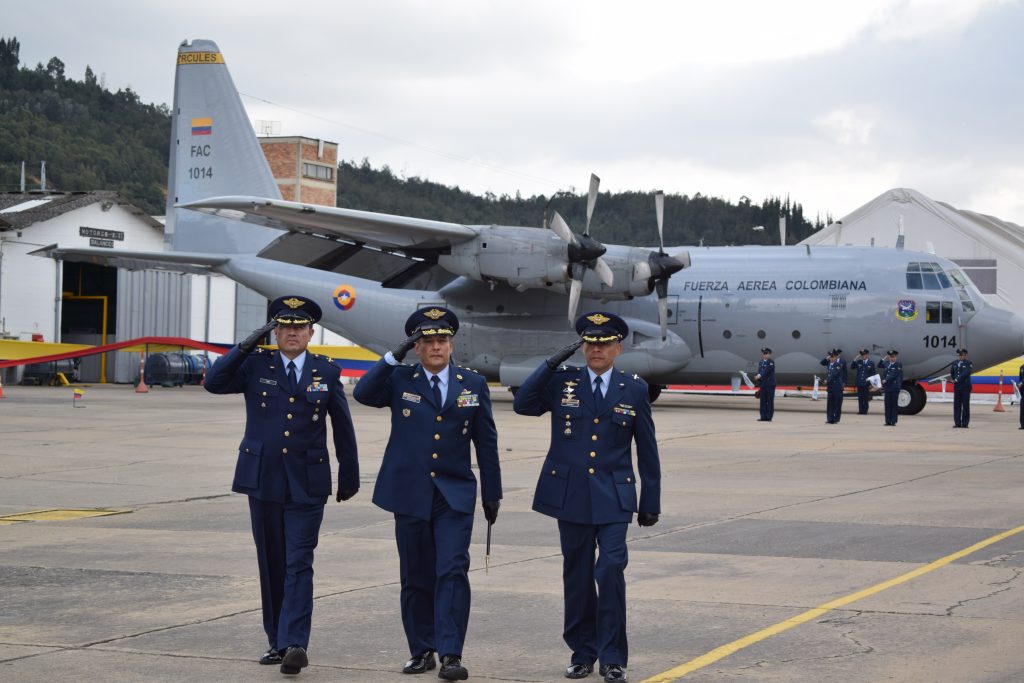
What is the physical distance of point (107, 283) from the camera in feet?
149

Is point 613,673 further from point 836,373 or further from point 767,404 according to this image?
point 836,373

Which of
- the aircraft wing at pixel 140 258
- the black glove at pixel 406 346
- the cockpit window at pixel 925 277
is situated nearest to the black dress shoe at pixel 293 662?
the black glove at pixel 406 346

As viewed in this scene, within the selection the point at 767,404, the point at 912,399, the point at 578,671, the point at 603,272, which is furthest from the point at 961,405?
the point at 578,671

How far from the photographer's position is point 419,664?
5938 millimetres

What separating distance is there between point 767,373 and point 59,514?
708 inches

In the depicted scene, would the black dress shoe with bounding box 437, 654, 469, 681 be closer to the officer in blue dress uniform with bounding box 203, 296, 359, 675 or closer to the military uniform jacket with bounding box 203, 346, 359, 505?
the officer in blue dress uniform with bounding box 203, 296, 359, 675

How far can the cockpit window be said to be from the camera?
27328mm

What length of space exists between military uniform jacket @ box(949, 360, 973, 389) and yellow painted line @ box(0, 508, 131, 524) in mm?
18071

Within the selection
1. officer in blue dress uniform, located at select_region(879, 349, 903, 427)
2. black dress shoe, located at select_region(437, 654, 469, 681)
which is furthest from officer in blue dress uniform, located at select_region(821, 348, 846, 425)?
black dress shoe, located at select_region(437, 654, 469, 681)

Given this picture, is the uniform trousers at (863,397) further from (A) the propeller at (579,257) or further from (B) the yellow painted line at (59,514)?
(B) the yellow painted line at (59,514)

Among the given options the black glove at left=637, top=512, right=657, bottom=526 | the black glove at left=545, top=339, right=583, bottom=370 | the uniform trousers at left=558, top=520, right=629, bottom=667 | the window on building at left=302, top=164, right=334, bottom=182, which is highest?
the window on building at left=302, top=164, right=334, bottom=182

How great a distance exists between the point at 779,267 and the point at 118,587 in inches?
888

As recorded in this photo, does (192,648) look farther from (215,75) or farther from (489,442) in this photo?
(215,75)

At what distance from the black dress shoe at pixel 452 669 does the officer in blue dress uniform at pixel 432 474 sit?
0.07 metres
